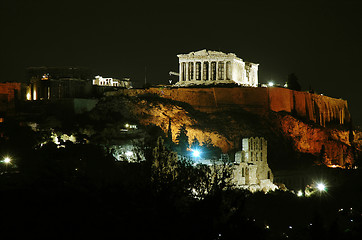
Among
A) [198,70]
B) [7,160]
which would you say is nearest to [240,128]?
[198,70]

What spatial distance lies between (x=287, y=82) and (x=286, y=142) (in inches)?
613

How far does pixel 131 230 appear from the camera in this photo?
15.8 metres

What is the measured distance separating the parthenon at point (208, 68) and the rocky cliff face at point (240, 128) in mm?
8146

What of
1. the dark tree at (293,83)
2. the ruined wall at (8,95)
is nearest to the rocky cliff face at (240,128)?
the dark tree at (293,83)

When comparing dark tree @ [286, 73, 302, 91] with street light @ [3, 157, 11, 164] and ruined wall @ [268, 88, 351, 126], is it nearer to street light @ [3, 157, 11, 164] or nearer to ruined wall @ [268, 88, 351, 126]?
ruined wall @ [268, 88, 351, 126]

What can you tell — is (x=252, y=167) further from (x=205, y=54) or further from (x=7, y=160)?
(x=205, y=54)

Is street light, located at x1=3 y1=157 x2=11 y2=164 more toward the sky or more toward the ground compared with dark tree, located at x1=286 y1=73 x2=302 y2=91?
more toward the ground

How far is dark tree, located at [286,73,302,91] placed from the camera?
75294mm

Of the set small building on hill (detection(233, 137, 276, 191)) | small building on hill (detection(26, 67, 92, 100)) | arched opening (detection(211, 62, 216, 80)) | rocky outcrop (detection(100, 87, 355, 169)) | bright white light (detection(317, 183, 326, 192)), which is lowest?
bright white light (detection(317, 183, 326, 192))

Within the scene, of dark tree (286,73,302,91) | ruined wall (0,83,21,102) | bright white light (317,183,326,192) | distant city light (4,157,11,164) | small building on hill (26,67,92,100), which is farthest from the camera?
dark tree (286,73,302,91)

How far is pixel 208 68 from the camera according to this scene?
228ft

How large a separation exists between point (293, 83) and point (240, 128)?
21.1 m

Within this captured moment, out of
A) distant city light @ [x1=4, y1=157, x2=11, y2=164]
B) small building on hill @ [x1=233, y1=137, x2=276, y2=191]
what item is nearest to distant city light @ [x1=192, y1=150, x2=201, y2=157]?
small building on hill @ [x1=233, y1=137, x2=276, y2=191]

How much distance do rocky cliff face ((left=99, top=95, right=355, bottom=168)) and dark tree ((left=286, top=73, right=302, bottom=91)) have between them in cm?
672
